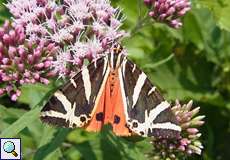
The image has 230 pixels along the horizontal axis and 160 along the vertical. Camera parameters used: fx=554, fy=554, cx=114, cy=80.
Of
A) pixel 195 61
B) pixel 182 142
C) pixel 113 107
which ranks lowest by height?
pixel 182 142

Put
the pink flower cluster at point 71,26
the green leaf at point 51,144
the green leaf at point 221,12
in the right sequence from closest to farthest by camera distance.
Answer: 1. the green leaf at point 51,144
2. the pink flower cluster at point 71,26
3. the green leaf at point 221,12

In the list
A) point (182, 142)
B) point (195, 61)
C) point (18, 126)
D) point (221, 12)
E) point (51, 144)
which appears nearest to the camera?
point (18, 126)

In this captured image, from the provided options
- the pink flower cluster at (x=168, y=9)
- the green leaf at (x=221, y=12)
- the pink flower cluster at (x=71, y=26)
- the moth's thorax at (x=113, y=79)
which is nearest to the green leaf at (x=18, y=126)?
the pink flower cluster at (x=71, y=26)

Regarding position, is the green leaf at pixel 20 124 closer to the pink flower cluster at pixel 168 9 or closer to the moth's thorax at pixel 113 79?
the moth's thorax at pixel 113 79

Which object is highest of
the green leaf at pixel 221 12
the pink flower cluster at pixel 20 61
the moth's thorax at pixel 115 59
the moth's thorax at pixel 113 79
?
the green leaf at pixel 221 12

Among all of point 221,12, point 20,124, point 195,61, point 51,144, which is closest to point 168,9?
point 221,12

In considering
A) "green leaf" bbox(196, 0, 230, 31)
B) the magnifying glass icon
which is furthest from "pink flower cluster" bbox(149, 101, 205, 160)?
"green leaf" bbox(196, 0, 230, 31)

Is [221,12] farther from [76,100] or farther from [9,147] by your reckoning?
[9,147]
